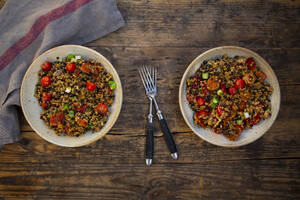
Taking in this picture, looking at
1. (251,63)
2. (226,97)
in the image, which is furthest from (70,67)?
(251,63)

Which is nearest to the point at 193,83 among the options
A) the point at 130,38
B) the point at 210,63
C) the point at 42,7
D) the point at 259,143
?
the point at 210,63

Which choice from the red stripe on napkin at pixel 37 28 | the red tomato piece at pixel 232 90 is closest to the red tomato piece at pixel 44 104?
the red stripe on napkin at pixel 37 28

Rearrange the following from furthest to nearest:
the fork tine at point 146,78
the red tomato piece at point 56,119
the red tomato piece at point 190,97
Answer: the fork tine at point 146,78 < the red tomato piece at point 190,97 < the red tomato piece at point 56,119

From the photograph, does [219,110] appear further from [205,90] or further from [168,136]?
[168,136]

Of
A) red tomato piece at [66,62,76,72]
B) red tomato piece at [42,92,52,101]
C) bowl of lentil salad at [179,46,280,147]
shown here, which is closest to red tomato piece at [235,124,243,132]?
bowl of lentil salad at [179,46,280,147]

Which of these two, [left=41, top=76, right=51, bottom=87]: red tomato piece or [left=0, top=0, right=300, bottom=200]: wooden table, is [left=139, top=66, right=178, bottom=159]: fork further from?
[left=41, top=76, right=51, bottom=87]: red tomato piece

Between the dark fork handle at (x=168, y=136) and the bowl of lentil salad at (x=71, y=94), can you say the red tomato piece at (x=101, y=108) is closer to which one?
the bowl of lentil salad at (x=71, y=94)

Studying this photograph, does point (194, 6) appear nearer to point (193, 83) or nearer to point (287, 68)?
point (193, 83)
